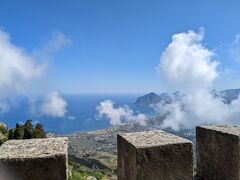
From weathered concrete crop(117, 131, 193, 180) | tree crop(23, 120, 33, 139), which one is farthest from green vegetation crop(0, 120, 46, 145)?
weathered concrete crop(117, 131, 193, 180)

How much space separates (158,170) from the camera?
506 cm

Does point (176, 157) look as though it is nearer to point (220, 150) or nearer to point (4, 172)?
point (220, 150)

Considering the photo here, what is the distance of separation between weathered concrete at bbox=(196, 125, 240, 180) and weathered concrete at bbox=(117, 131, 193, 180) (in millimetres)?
1098

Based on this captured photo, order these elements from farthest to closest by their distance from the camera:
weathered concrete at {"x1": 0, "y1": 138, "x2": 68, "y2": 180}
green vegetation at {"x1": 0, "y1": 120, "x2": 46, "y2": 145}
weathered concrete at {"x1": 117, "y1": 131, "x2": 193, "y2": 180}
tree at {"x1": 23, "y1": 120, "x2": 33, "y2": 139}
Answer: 1. tree at {"x1": 23, "y1": 120, "x2": 33, "y2": 139}
2. green vegetation at {"x1": 0, "y1": 120, "x2": 46, "y2": 145}
3. weathered concrete at {"x1": 117, "y1": 131, "x2": 193, "y2": 180}
4. weathered concrete at {"x1": 0, "y1": 138, "x2": 68, "y2": 180}

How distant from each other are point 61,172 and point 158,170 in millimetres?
1323

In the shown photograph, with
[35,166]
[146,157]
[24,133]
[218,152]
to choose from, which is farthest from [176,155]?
[24,133]

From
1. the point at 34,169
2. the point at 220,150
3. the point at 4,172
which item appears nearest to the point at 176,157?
the point at 220,150

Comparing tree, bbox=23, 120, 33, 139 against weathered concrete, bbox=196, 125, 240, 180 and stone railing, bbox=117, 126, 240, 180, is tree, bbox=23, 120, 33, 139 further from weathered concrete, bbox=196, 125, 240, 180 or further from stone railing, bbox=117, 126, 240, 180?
stone railing, bbox=117, 126, 240, 180

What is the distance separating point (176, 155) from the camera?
5141mm

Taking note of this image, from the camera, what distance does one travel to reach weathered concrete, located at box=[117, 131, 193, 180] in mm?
5008

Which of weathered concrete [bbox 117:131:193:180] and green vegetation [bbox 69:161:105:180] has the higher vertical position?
weathered concrete [bbox 117:131:193:180]

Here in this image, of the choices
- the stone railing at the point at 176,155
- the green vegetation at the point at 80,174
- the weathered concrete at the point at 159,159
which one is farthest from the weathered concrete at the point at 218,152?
the green vegetation at the point at 80,174

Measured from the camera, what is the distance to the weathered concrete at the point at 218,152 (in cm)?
596

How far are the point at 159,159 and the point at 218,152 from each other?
5.62 ft
